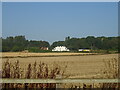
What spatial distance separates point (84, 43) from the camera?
82.1 meters

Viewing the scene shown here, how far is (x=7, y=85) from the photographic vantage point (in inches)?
172

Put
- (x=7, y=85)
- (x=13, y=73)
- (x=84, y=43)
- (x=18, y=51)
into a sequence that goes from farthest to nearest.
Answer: (x=84, y=43), (x=18, y=51), (x=13, y=73), (x=7, y=85)

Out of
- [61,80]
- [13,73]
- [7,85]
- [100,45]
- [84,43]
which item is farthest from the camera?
[84,43]

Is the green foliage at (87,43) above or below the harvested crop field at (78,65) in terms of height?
above

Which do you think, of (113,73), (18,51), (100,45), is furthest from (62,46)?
(113,73)

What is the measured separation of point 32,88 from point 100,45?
7077 centimetres

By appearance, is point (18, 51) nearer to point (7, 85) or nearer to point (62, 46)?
point (62, 46)

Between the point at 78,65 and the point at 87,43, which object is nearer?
Result: the point at 78,65

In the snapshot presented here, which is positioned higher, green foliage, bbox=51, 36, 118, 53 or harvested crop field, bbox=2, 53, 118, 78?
green foliage, bbox=51, 36, 118, 53

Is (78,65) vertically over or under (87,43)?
under

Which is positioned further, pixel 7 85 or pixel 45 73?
pixel 45 73

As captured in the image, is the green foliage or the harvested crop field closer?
the harvested crop field

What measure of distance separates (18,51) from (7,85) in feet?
198

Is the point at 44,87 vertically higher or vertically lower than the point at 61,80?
lower
